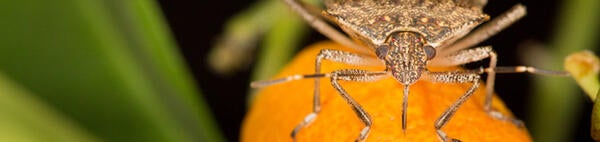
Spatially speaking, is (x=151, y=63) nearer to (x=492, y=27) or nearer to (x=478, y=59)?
(x=478, y=59)

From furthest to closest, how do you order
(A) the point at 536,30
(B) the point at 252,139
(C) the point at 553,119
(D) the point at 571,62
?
(A) the point at 536,30 < (C) the point at 553,119 < (B) the point at 252,139 < (D) the point at 571,62

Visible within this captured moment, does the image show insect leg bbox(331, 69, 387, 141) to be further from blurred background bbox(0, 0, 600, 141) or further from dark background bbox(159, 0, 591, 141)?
dark background bbox(159, 0, 591, 141)

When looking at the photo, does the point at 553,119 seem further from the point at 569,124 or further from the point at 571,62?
the point at 571,62

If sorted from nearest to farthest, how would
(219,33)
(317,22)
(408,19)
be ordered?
1. (408,19)
2. (317,22)
3. (219,33)

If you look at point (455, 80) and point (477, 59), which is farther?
point (477, 59)

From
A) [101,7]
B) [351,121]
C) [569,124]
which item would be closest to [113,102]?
[101,7]

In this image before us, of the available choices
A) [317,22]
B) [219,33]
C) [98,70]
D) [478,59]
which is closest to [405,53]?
[478,59]

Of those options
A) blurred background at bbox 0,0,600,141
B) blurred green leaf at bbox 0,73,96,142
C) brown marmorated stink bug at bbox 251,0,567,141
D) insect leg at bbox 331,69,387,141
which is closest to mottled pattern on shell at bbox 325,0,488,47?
brown marmorated stink bug at bbox 251,0,567,141
